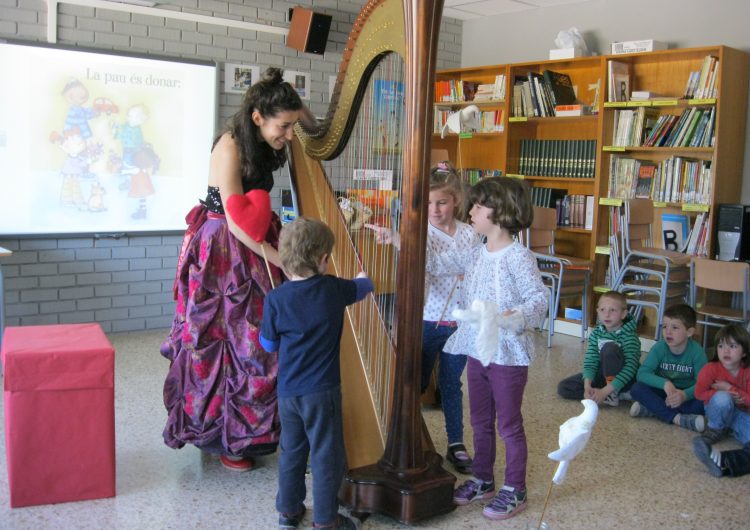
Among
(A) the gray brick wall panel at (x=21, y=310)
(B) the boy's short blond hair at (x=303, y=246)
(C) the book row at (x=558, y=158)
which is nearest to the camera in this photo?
(B) the boy's short blond hair at (x=303, y=246)

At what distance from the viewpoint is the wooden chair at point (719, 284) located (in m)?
4.43

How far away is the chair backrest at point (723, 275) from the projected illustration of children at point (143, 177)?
357 centimetres

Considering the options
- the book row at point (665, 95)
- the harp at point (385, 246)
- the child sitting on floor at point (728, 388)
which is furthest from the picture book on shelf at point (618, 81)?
the harp at point (385, 246)

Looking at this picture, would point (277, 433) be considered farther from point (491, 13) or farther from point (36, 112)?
point (491, 13)

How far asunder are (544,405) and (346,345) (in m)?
1.60

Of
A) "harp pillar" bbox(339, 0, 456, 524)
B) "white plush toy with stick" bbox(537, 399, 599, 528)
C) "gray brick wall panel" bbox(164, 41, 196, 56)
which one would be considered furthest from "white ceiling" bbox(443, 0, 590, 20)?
"white plush toy with stick" bbox(537, 399, 599, 528)

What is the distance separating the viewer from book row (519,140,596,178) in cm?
580

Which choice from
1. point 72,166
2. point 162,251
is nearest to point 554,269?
point 162,251

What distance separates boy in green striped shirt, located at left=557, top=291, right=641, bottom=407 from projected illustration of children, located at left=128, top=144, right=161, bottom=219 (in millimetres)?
3054

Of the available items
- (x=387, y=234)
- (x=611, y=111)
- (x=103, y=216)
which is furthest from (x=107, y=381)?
(x=611, y=111)

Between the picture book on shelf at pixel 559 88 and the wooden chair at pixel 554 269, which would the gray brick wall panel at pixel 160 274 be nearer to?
the wooden chair at pixel 554 269

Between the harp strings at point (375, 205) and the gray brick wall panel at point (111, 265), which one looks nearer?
the harp strings at point (375, 205)

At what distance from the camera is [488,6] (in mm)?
6340

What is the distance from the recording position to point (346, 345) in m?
2.75
